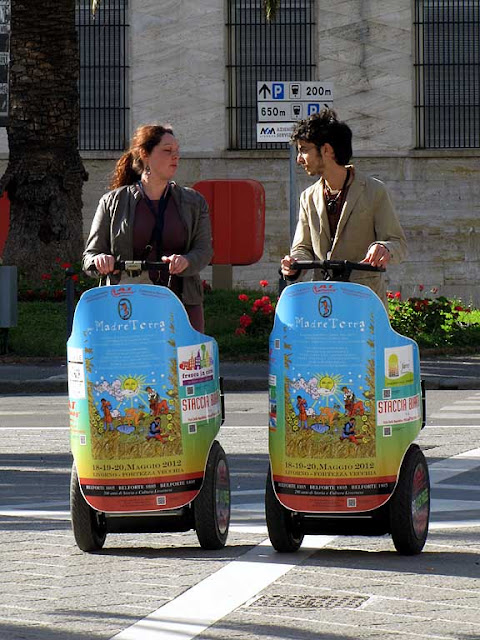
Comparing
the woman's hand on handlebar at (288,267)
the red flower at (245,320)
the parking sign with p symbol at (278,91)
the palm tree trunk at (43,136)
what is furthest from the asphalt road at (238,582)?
the palm tree trunk at (43,136)

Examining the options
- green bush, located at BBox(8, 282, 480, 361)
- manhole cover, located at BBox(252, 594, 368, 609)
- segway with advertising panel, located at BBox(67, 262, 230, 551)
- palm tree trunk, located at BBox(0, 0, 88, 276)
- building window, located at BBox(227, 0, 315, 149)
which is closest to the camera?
manhole cover, located at BBox(252, 594, 368, 609)

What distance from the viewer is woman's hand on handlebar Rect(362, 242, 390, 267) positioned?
21.1ft

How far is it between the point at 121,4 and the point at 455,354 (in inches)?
468

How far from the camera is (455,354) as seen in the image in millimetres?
19000

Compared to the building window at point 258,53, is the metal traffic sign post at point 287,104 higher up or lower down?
lower down

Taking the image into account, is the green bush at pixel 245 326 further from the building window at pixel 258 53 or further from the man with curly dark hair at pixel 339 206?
the man with curly dark hair at pixel 339 206

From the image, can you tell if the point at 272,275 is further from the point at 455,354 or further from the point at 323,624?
the point at 323,624

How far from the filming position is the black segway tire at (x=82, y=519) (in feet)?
Result: 21.5

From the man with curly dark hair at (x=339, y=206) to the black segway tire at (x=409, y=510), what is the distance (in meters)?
0.73

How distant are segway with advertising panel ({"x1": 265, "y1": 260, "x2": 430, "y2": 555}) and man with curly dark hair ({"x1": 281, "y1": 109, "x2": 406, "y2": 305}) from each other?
361 mm

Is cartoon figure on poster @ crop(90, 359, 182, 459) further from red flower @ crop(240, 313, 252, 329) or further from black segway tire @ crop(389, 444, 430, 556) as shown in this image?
red flower @ crop(240, 313, 252, 329)

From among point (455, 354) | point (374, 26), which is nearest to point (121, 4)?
point (374, 26)

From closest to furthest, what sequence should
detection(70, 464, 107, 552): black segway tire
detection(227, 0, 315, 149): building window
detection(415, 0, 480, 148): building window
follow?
detection(70, 464, 107, 552): black segway tire, detection(415, 0, 480, 148): building window, detection(227, 0, 315, 149): building window

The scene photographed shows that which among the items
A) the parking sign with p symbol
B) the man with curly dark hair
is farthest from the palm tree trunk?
the man with curly dark hair
